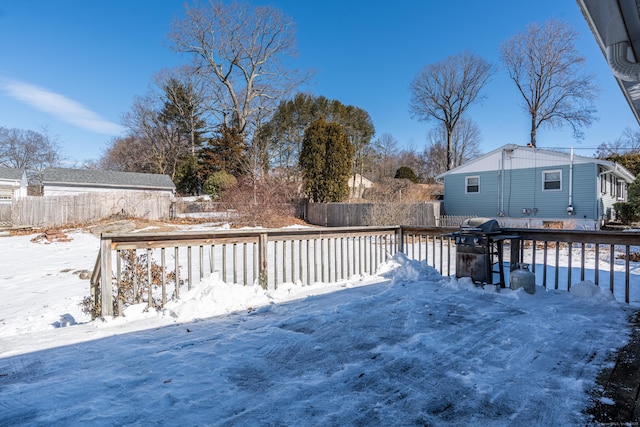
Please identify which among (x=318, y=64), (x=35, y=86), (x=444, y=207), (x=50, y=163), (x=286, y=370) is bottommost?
(x=286, y=370)

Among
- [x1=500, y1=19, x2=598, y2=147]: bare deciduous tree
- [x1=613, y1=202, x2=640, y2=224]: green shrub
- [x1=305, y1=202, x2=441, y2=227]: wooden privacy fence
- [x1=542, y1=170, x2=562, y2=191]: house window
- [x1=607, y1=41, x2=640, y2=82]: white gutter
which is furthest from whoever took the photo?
[x1=500, y1=19, x2=598, y2=147]: bare deciduous tree

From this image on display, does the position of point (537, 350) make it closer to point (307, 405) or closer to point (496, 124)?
point (307, 405)

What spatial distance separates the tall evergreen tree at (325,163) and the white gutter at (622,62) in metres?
16.3

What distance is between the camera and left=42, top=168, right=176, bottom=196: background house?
64.5 ft

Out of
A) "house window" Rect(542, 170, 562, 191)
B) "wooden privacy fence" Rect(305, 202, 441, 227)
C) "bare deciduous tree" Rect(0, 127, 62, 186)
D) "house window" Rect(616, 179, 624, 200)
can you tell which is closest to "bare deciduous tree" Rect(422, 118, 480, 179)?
"house window" Rect(616, 179, 624, 200)

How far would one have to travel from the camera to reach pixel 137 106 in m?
26.5

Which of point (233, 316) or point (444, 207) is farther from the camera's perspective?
point (444, 207)

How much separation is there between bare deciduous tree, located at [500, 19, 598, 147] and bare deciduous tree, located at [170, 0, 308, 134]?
14.8m

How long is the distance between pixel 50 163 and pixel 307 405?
3969 centimetres

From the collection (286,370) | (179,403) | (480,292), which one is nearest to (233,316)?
(286,370)

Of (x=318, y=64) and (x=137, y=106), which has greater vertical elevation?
(x=318, y=64)

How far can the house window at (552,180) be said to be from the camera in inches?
557

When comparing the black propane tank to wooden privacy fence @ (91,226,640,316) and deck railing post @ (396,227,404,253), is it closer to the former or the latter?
wooden privacy fence @ (91,226,640,316)

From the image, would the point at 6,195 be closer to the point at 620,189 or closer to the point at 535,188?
the point at 535,188
